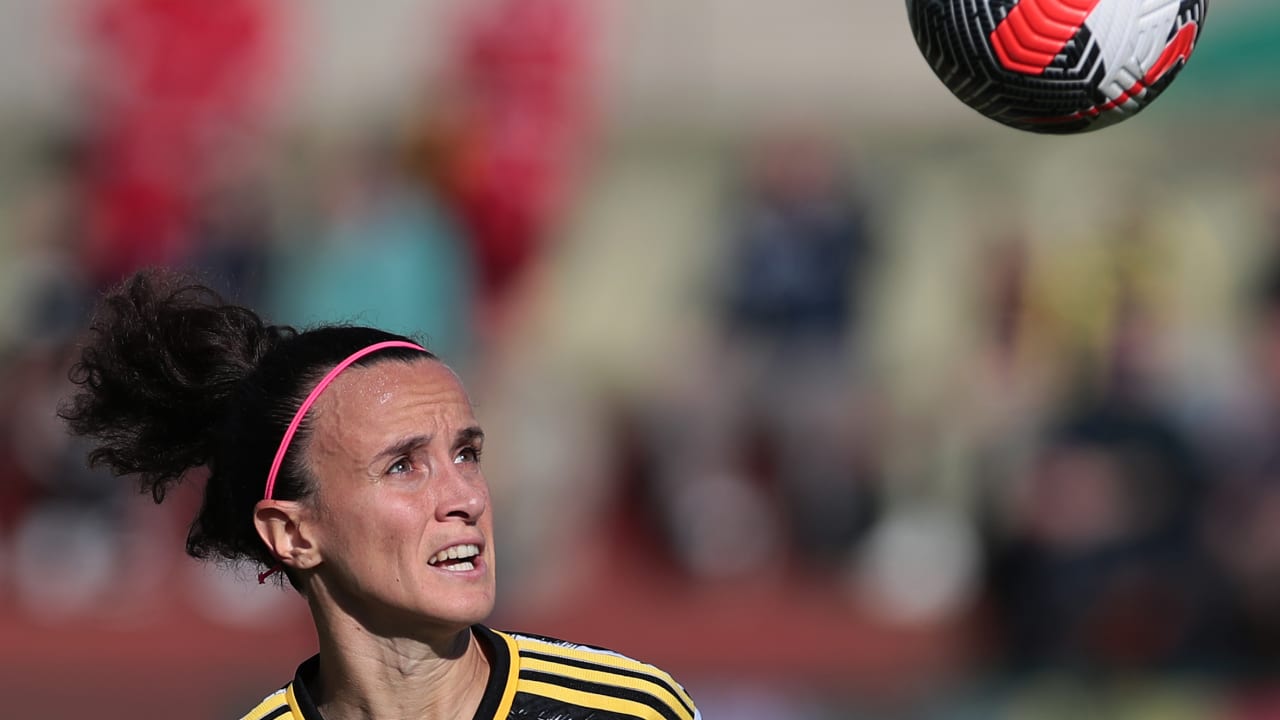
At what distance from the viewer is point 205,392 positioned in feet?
11.2

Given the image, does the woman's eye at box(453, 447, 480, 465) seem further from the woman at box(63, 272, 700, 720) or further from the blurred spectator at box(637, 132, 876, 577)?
the blurred spectator at box(637, 132, 876, 577)

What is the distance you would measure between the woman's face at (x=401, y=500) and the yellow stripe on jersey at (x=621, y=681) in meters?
0.23

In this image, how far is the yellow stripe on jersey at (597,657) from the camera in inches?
128

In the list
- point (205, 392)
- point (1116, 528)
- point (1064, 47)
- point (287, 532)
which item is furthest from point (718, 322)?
point (287, 532)

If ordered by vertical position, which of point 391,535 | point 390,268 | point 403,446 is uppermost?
point 390,268

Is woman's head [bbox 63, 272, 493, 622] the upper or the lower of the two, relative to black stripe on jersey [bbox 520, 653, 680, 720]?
upper

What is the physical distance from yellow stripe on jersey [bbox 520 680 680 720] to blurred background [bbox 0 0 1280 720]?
4.55 meters

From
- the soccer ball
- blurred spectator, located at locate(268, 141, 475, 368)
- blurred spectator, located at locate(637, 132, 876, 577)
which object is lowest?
the soccer ball

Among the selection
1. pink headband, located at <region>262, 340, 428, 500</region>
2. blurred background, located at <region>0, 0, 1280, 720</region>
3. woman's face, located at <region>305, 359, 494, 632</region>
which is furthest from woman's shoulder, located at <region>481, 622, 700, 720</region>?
blurred background, located at <region>0, 0, 1280, 720</region>

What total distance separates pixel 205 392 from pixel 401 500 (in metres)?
0.50

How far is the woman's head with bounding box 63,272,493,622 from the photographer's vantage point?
10.5 ft

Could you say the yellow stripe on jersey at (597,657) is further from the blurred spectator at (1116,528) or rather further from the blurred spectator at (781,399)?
the blurred spectator at (781,399)

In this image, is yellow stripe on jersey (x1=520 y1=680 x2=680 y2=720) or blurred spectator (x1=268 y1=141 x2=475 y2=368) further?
blurred spectator (x1=268 y1=141 x2=475 y2=368)

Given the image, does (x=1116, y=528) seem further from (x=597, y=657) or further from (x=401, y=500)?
(x=401, y=500)
